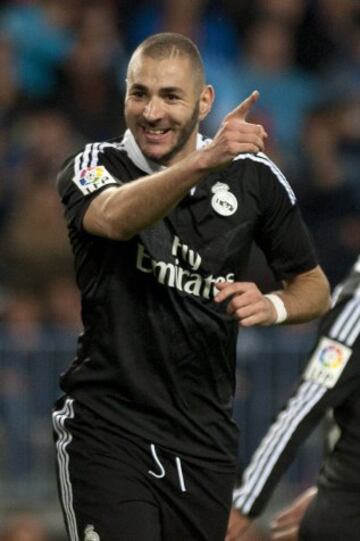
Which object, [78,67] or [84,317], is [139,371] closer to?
[84,317]

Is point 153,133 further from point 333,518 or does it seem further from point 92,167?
point 333,518

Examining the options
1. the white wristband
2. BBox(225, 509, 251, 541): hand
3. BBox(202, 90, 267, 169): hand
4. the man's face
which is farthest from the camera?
BBox(225, 509, 251, 541): hand

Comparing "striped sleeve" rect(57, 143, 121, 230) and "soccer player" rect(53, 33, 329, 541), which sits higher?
"striped sleeve" rect(57, 143, 121, 230)

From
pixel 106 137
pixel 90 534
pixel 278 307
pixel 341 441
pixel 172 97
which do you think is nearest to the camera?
pixel 90 534

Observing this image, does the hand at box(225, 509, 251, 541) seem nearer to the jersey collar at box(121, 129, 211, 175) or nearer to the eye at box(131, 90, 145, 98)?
the jersey collar at box(121, 129, 211, 175)

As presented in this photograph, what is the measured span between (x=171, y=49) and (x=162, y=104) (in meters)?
0.19

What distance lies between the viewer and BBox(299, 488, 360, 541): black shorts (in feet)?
18.7

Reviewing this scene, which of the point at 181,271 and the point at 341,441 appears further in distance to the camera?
the point at 341,441

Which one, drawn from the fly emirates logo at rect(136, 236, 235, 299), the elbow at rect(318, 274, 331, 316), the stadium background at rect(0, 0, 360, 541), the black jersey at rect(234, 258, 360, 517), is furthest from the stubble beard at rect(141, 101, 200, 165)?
the stadium background at rect(0, 0, 360, 541)

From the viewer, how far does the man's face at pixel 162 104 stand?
196 inches

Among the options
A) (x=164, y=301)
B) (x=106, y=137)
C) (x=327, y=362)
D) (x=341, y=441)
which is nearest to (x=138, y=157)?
(x=164, y=301)

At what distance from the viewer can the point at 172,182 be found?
178 inches

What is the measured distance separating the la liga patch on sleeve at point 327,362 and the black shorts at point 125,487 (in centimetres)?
69

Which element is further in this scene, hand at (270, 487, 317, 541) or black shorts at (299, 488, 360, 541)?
hand at (270, 487, 317, 541)
